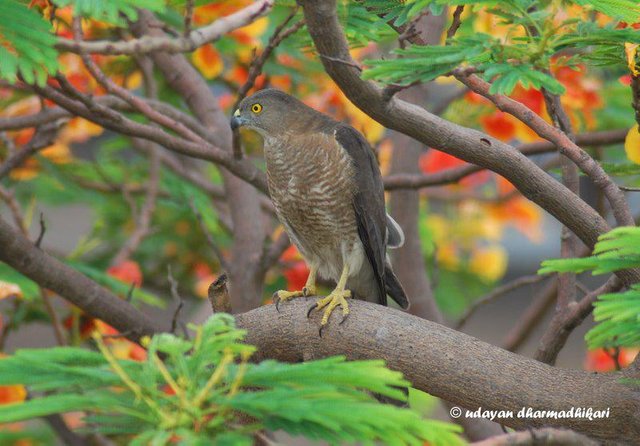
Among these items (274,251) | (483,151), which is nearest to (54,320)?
(274,251)

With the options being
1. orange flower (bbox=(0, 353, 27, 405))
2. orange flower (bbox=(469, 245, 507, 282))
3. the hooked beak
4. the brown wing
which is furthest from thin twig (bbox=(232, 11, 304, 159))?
orange flower (bbox=(469, 245, 507, 282))

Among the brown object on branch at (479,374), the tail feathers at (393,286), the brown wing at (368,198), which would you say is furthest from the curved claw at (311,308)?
the tail feathers at (393,286)

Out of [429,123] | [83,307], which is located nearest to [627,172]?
[429,123]

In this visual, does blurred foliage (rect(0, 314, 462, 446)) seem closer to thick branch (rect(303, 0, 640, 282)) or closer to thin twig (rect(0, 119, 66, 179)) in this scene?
thick branch (rect(303, 0, 640, 282))

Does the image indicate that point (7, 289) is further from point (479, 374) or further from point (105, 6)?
point (479, 374)

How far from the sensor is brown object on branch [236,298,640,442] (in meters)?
2.37

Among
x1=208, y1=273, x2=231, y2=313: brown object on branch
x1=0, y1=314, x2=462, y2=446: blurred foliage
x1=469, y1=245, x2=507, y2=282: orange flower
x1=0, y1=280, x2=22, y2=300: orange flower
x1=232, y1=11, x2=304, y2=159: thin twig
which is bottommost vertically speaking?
x1=0, y1=314, x2=462, y2=446: blurred foliage

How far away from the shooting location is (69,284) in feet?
10.9

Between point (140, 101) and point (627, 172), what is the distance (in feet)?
5.31

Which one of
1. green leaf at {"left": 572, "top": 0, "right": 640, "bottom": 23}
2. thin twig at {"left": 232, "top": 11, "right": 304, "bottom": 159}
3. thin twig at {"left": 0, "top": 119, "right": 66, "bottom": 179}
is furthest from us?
thin twig at {"left": 0, "top": 119, "right": 66, "bottom": 179}

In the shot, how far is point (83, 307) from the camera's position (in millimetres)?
3377

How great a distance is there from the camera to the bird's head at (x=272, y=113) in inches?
141

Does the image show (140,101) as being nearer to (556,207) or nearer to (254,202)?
(254,202)

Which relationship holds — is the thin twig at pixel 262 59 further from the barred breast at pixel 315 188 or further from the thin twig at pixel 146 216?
the thin twig at pixel 146 216
